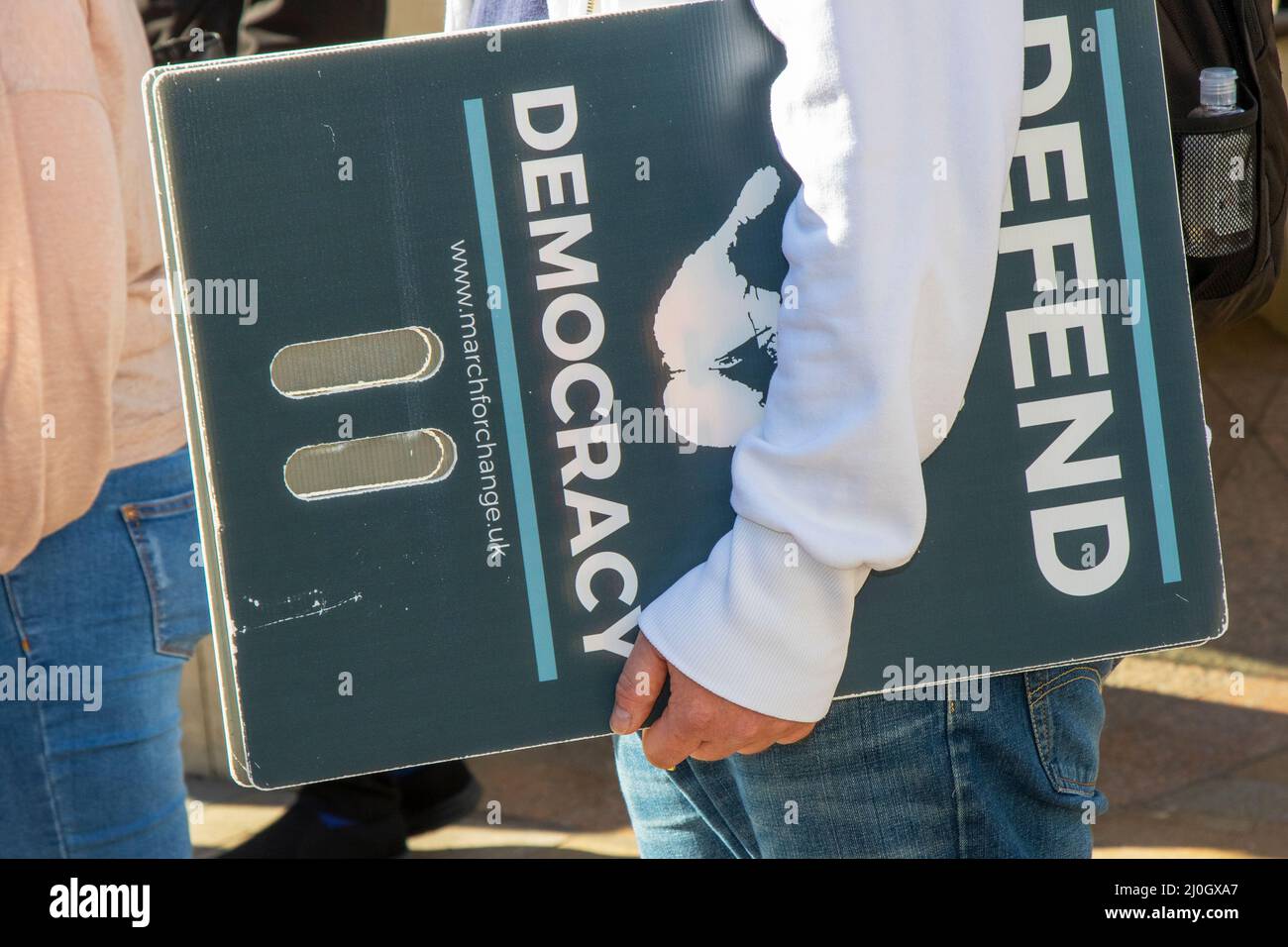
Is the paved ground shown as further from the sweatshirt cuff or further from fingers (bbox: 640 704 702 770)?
the sweatshirt cuff

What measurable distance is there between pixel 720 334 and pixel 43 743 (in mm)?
1107

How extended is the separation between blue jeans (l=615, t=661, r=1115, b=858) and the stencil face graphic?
309 millimetres

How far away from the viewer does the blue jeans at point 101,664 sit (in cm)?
176

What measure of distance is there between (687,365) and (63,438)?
2.88 feet

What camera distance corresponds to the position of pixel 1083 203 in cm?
127

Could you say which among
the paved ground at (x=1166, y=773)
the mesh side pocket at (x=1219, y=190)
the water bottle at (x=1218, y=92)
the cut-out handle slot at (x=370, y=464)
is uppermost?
the water bottle at (x=1218, y=92)

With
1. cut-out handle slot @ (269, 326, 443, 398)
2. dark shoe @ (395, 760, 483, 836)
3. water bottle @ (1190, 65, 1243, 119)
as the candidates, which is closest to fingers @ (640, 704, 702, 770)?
cut-out handle slot @ (269, 326, 443, 398)

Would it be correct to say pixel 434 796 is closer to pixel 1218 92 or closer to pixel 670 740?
pixel 670 740

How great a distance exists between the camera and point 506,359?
1272 mm

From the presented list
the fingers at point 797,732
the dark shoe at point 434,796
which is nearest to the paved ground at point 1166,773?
the dark shoe at point 434,796

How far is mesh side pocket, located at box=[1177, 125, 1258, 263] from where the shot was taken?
1387 mm

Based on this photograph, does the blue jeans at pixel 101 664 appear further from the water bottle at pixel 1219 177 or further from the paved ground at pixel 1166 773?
the water bottle at pixel 1219 177

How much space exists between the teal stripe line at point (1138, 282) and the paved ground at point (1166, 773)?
1706 mm
